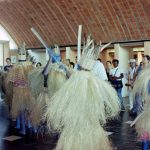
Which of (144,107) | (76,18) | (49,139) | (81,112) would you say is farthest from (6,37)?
(81,112)

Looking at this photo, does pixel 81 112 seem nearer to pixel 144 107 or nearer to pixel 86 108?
pixel 86 108

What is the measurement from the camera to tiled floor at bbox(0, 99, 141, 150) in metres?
4.29

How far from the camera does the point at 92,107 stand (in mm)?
3004

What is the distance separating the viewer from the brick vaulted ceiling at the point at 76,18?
921 cm

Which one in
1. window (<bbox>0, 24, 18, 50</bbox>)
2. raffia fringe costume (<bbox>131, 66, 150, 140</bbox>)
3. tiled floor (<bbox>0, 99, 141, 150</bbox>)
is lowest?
tiled floor (<bbox>0, 99, 141, 150</bbox>)

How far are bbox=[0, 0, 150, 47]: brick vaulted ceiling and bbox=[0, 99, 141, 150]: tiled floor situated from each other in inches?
170

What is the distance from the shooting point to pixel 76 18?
10242 mm

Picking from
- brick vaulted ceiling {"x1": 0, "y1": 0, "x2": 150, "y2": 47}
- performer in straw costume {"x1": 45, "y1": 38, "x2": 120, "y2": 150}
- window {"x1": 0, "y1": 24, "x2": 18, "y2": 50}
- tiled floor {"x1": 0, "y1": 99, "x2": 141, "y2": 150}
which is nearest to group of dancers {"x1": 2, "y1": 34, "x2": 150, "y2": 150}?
performer in straw costume {"x1": 45, "y1": 38, "x2": 120, "y2": 150}

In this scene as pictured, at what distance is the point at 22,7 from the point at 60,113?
848 centimetres

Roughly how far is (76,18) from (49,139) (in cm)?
621

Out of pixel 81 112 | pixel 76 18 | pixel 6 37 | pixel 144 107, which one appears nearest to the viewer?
pixel 81 112

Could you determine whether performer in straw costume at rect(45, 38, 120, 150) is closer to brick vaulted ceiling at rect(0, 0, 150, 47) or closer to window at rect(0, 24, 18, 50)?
brick vaulted ceiling at rect(0, 0, 150, 47)

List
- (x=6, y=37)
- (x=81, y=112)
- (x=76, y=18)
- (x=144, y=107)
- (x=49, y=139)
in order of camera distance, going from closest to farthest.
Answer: (x=81, y=112)
(x=144, y=107)
(x=49, y=139)
(x=76, y=18)
(x=6, y=37)

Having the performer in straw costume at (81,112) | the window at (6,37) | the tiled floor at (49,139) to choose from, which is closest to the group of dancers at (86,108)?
the performer in straw costume at (81,112)
